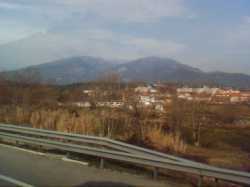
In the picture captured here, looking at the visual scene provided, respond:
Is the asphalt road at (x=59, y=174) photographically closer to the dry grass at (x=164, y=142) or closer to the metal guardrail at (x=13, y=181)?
the metal guardrail at (x=13, y=181)

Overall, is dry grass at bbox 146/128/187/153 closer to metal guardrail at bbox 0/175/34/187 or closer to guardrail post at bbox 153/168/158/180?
guardrail post at bbox 153/168/158/180

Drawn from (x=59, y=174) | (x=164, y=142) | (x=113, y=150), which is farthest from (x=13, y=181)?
(x=164, y=142)

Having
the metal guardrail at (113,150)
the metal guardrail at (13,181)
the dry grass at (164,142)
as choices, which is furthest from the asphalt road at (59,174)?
the dry grass at (164,142)

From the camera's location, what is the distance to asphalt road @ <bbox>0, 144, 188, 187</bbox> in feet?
34.2

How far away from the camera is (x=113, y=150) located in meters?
12.7

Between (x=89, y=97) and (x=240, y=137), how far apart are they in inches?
717

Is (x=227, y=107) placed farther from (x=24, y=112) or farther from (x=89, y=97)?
(x=24, y=112)

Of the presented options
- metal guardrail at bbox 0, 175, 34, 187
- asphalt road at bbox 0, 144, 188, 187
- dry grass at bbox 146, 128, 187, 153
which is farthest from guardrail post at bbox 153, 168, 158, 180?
dry grass at bbox 146, 128, 187, 153

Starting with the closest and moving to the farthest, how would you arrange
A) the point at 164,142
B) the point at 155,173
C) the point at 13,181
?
the point at 13,181 < the point at 155,173 < the point at 164,142

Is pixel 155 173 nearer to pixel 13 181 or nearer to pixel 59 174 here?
pixel 59 174

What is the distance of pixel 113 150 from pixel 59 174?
1.76 m

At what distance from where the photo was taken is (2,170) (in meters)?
12.0

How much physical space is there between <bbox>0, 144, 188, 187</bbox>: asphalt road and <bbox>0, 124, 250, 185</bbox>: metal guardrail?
373mm

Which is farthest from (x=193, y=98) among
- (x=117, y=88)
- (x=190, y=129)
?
(x=117, y=88)
